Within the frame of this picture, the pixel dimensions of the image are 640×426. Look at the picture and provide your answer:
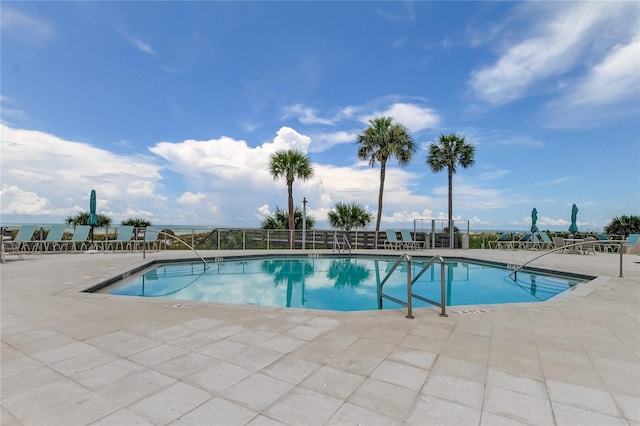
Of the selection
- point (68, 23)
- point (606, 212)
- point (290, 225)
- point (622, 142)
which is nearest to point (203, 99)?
point (68, 23)

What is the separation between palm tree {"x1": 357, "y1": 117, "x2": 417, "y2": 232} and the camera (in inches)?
682

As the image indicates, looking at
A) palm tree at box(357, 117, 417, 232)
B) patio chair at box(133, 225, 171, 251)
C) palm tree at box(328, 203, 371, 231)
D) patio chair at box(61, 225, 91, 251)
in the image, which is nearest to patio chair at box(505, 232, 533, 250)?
palm tree at box(357, 117, 417, 232)

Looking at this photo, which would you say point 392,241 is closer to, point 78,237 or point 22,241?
point 78,237

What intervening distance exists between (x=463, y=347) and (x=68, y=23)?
1086 centimetres

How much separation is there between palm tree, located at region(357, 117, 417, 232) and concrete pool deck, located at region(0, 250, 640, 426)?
13.7m

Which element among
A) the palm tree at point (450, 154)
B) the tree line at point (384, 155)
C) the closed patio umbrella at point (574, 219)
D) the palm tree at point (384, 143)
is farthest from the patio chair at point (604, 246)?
the palm tree at point (384, 143)

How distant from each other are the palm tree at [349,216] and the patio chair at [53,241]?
43.2 feet

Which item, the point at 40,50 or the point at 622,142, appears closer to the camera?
the point at 40,50

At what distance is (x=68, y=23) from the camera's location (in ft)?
26.1

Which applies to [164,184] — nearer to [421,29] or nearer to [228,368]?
[421,29]

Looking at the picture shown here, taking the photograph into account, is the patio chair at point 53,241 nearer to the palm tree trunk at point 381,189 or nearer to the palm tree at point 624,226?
the palm tree trunk at point 381,189

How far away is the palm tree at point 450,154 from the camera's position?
17703 millimetres

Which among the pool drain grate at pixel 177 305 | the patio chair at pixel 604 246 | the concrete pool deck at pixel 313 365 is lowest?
the pool drain grate at pixel 177 305

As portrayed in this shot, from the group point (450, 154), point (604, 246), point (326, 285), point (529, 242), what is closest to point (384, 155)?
point (450, 154)
